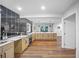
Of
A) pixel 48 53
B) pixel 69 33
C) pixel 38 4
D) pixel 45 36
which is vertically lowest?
pixel 48 53

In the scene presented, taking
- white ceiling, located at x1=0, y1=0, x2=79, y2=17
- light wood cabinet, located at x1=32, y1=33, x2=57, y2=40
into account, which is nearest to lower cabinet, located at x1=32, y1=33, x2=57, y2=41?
light wood cabinet, located at x1=32, y1=33, x2=57, y2=40

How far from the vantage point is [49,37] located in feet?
41.1

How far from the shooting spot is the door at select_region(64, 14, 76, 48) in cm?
691

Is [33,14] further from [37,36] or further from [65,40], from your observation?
[37,36]

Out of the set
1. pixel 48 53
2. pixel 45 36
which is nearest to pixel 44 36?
pixel 45 36

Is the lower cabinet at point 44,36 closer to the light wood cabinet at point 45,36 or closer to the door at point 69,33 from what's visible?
the light wood cabinet at point 45,36

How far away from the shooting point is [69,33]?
696cm

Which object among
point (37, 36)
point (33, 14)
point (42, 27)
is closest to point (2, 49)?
point (33, 14)

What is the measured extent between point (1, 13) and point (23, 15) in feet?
8.73

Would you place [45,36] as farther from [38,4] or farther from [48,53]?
[38,4]

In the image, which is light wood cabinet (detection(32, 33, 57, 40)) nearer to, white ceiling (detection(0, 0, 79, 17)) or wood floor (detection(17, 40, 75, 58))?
wood floor (detection(17, 40, 75, 58))

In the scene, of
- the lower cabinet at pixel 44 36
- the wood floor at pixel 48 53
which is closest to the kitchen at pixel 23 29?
the wood floor at pixel 48 53

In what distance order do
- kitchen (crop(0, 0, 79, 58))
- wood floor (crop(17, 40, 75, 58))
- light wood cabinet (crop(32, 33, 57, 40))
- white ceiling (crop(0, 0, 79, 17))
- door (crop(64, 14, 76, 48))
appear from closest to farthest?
white ceiling (crop(0, 0, 79, 17)) → kitchen (crop(0, 0, 79, 58)) → wood floor (crop(17, 40, 75, 58)) → door (crop(64, 14, 76, 48)) → light wood cabinet (crop(32, 33, 57, 40))

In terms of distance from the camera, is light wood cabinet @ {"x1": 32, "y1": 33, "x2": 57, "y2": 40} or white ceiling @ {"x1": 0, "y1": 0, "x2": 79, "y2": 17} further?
light wood cabinet @ {"x1": 32, "y1": 33, "x2": 57, "y2": 40}
